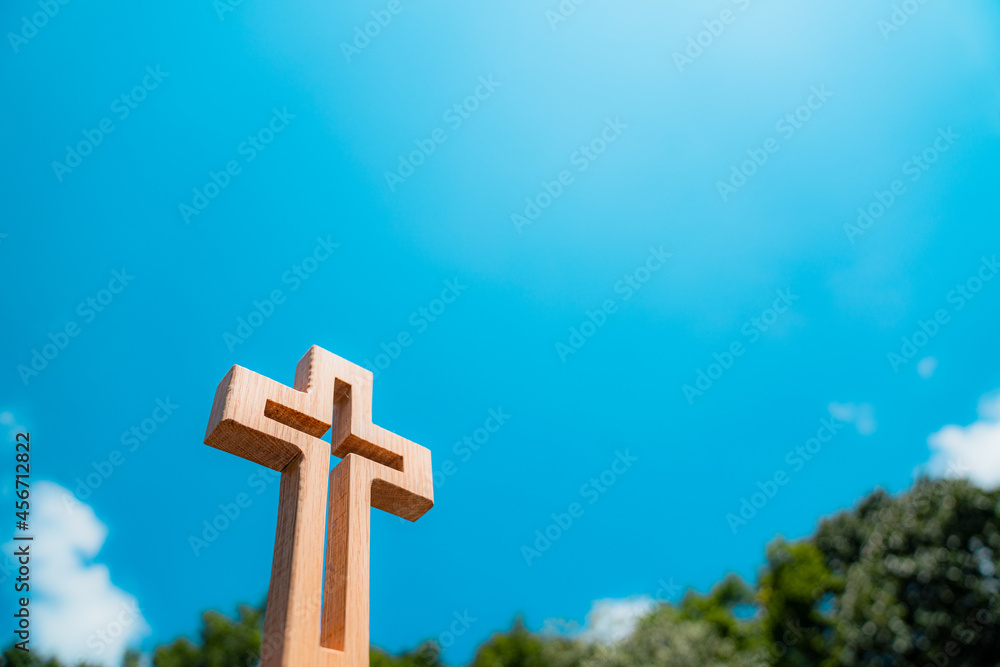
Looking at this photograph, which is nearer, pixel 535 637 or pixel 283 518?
pixel 283 518

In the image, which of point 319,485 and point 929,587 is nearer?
point 319,485

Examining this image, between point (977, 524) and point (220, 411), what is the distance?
15.1 m

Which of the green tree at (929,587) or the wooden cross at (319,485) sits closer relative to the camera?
the wooden cross at (319,485)

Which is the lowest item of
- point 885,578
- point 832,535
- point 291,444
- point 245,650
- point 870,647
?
point 291,444

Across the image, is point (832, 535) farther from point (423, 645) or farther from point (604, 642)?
point (423, 645)

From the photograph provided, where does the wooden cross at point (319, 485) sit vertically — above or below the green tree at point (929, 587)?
below

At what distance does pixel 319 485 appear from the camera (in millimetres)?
3188

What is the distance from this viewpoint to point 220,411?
3.10 meters

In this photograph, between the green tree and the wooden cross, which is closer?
the wooden cross

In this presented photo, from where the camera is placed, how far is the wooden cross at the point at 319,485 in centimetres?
276

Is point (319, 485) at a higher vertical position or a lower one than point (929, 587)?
lower

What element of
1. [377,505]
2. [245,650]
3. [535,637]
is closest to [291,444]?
[377,505]

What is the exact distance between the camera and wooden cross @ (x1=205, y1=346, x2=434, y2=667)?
9.05 ft

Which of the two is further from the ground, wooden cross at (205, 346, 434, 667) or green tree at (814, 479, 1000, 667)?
green tree at (814, 479, 1000, 667)
